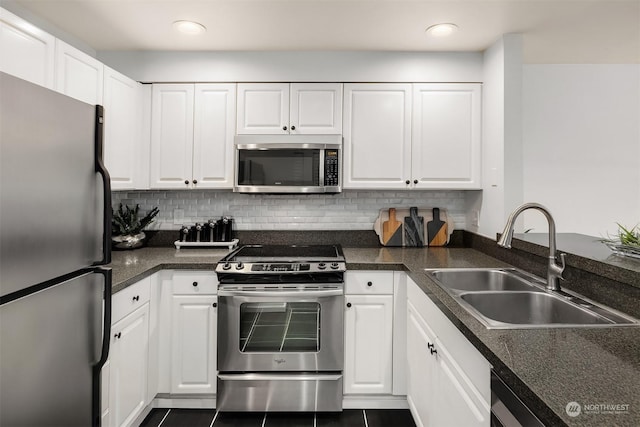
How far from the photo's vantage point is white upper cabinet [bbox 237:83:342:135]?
2.61m

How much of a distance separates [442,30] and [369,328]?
1869 millimetres

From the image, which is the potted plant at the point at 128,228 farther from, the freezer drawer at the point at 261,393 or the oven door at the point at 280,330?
the freezer drawer at the point at 261,393

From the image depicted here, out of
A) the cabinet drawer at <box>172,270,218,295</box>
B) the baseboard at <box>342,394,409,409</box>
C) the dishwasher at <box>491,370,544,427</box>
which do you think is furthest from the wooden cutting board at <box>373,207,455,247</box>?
the dishwasher at <box>491,370,544,427</box>

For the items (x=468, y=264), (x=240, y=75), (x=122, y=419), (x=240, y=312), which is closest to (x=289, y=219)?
(x=240, y=312)

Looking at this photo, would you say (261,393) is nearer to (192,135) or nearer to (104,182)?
(104,182)

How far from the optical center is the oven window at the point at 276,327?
2.21 meters

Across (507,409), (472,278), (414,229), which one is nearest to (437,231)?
(414,229)

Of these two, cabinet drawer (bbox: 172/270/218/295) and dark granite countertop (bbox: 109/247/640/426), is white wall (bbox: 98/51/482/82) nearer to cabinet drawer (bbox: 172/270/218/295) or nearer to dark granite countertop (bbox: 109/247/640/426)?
cabinet drawer (bbox: 172/270/218/295)

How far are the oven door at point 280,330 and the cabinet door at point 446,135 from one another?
1.12 meters

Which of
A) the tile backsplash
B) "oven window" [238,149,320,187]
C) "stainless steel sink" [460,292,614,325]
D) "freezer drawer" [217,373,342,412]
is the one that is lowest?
"freezer drawer" [217,373,342,412]

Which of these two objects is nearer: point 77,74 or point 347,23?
point 77,74

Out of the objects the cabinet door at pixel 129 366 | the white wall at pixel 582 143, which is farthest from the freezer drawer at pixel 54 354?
the white wall at pixel 582 143

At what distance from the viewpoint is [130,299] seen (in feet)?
6.27

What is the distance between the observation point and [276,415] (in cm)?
224
